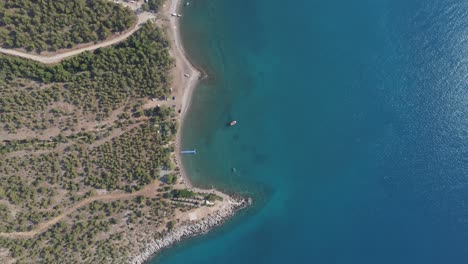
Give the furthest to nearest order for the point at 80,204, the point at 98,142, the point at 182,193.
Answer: the point at 182,193 → the point at 98,142 → the point at 80,204

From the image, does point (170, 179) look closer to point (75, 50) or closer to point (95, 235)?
point (95, 235)

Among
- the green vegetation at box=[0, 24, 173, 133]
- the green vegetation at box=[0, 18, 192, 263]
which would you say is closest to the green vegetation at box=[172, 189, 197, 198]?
the green vegetation at box=[0, 18, 192, 263]

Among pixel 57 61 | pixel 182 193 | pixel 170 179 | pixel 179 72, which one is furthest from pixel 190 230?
pixel 57 61

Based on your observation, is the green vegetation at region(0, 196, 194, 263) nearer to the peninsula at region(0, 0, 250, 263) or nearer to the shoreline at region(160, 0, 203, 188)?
the peninsula at region(0, 0, 250, 263)

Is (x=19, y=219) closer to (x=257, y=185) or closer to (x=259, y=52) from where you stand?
(x=257, y=185)

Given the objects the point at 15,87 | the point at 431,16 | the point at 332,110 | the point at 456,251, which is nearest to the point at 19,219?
the point at 15,87

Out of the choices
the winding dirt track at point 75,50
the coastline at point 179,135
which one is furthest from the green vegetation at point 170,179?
the winding dirt track at point 75,50

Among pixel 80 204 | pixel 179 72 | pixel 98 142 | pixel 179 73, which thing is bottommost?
pixel 80 204
